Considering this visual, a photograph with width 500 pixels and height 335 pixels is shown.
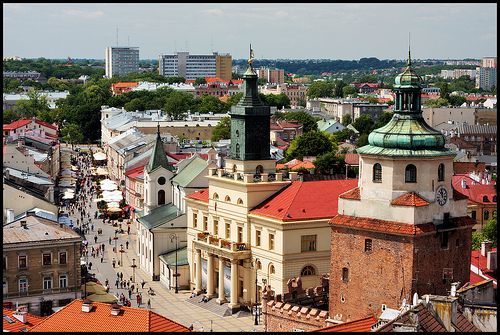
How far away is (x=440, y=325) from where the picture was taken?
31.7 metres

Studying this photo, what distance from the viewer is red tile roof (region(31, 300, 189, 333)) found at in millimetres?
35750

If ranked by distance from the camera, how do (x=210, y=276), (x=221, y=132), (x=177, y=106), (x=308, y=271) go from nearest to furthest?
1. (x=308, y=271)
2. (x=210, y=276)
3. (x=221, y=132)
4. (x=177, y=106)

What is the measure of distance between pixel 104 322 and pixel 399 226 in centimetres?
1210

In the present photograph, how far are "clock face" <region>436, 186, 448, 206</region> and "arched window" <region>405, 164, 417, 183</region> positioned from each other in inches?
47.5

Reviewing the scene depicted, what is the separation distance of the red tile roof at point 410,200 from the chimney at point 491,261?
10.4 metres

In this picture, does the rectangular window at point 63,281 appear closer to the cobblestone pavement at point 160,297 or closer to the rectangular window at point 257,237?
the cobblestone pavement at point 160,297

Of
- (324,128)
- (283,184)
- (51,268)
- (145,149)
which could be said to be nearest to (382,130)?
(283,184)

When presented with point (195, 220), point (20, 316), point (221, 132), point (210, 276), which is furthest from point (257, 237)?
point (221, 132)

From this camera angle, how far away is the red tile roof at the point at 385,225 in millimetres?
40312

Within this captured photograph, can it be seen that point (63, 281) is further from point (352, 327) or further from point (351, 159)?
point (351, 159)

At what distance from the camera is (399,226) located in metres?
40.6

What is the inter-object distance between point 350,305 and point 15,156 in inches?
2053

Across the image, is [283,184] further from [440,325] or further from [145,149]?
[145,149]

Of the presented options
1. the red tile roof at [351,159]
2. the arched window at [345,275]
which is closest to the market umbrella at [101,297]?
the arched window at [345,275]
